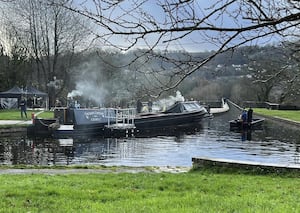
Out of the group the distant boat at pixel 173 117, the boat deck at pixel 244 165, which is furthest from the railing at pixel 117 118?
the boat deck at pixel 244 165

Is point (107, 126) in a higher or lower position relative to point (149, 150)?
higher

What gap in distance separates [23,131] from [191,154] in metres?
13.3

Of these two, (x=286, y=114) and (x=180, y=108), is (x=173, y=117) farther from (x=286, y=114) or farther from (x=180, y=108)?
(x=286, y=114)

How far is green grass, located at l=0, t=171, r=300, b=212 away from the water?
659cm

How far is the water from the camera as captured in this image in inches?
643

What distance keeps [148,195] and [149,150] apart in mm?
12367

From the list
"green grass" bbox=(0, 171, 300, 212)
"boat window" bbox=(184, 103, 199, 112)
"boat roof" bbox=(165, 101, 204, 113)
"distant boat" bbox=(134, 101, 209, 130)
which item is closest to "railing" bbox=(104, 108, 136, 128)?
"distant boat" bbox=(134, 101, 209, 130)

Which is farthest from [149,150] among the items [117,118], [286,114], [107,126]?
[286,114]

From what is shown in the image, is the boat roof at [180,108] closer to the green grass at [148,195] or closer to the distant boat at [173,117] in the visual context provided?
the distant boat at [173,117]

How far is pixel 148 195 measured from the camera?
6941mm

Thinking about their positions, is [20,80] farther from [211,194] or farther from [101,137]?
[211,194]

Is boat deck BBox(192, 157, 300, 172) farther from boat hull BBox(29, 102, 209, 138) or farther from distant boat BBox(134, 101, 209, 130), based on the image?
distant boat BBox(134, 101, 209, 130)

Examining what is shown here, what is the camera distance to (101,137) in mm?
25672

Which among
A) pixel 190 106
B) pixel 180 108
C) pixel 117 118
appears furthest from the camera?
pixel 190 106
